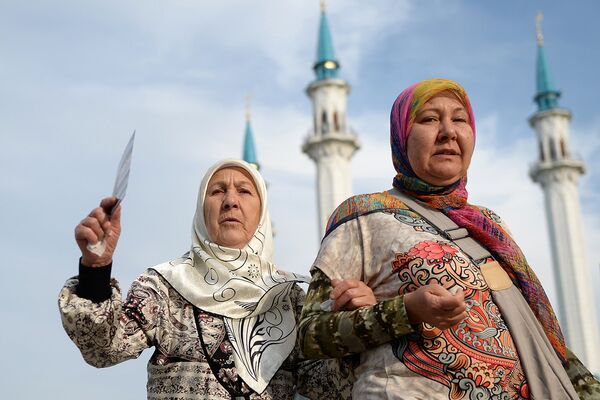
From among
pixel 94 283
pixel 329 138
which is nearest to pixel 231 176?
pixel 94 283

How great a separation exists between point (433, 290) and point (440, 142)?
1.86 ft

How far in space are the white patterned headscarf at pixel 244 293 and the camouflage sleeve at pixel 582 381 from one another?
2.81ft

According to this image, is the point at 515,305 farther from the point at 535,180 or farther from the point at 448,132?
the point at 535,180

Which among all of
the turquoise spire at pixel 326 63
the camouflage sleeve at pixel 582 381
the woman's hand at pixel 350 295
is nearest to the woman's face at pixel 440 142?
the woman's hand at pixel 350 295

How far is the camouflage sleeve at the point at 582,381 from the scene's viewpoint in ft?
7.30

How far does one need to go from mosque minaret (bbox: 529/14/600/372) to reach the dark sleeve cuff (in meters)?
25.9

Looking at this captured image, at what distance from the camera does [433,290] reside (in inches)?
75.5

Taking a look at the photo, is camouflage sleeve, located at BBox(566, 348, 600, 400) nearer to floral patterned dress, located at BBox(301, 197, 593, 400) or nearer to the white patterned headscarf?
floral patterned dress, located at BBox(301, 197, 593, 400)

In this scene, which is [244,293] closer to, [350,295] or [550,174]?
[350,295]

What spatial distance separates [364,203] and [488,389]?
24.2 inches

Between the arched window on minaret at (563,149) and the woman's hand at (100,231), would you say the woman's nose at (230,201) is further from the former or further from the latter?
the arched window on minaret at (563,149)

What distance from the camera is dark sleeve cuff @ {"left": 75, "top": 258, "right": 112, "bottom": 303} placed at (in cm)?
222

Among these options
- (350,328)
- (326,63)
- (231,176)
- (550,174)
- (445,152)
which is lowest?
(350,328)

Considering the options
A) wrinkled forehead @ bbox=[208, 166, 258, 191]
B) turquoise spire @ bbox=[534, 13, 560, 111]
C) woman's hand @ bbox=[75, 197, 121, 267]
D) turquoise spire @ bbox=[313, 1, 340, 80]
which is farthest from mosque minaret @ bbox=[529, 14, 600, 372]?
woman's hand @ bbox=[75, 197, 121, 267]
